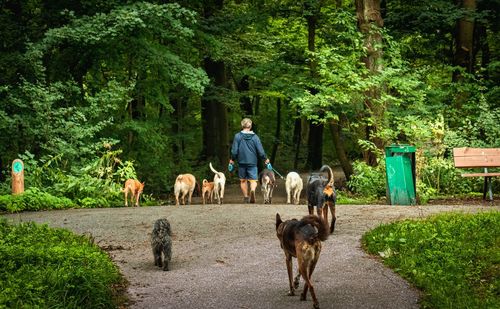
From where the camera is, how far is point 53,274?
20.8 feet

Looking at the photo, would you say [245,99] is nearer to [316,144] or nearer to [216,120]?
[316,144]

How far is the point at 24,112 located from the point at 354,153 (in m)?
20.1

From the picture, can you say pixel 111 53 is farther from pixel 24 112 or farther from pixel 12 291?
pixel 12 291

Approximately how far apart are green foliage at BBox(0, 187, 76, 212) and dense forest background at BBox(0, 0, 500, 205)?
24.2 inches

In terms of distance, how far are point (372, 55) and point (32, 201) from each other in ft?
35.4

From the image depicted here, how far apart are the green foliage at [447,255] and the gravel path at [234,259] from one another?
26 centimetres

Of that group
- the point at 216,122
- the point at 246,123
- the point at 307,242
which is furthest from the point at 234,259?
the point at 216,122

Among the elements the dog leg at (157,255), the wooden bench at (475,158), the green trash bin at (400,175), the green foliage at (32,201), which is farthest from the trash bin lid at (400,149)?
the dog leg at (157,255)

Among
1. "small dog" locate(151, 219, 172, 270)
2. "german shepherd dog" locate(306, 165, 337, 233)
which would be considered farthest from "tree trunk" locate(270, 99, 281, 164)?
"small dog" locate(151, 219, 172, 270)

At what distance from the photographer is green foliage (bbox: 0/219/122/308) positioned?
5.78 meters

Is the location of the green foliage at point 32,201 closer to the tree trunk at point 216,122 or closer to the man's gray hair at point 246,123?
the man's gray hair at point 246,123

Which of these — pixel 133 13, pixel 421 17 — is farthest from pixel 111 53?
pixel 421 17

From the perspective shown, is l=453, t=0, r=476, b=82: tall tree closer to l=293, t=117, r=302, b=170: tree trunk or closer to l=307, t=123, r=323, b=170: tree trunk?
l=307, t=123, r=323, b=170: tree trunk

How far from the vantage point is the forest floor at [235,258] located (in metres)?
6.67
